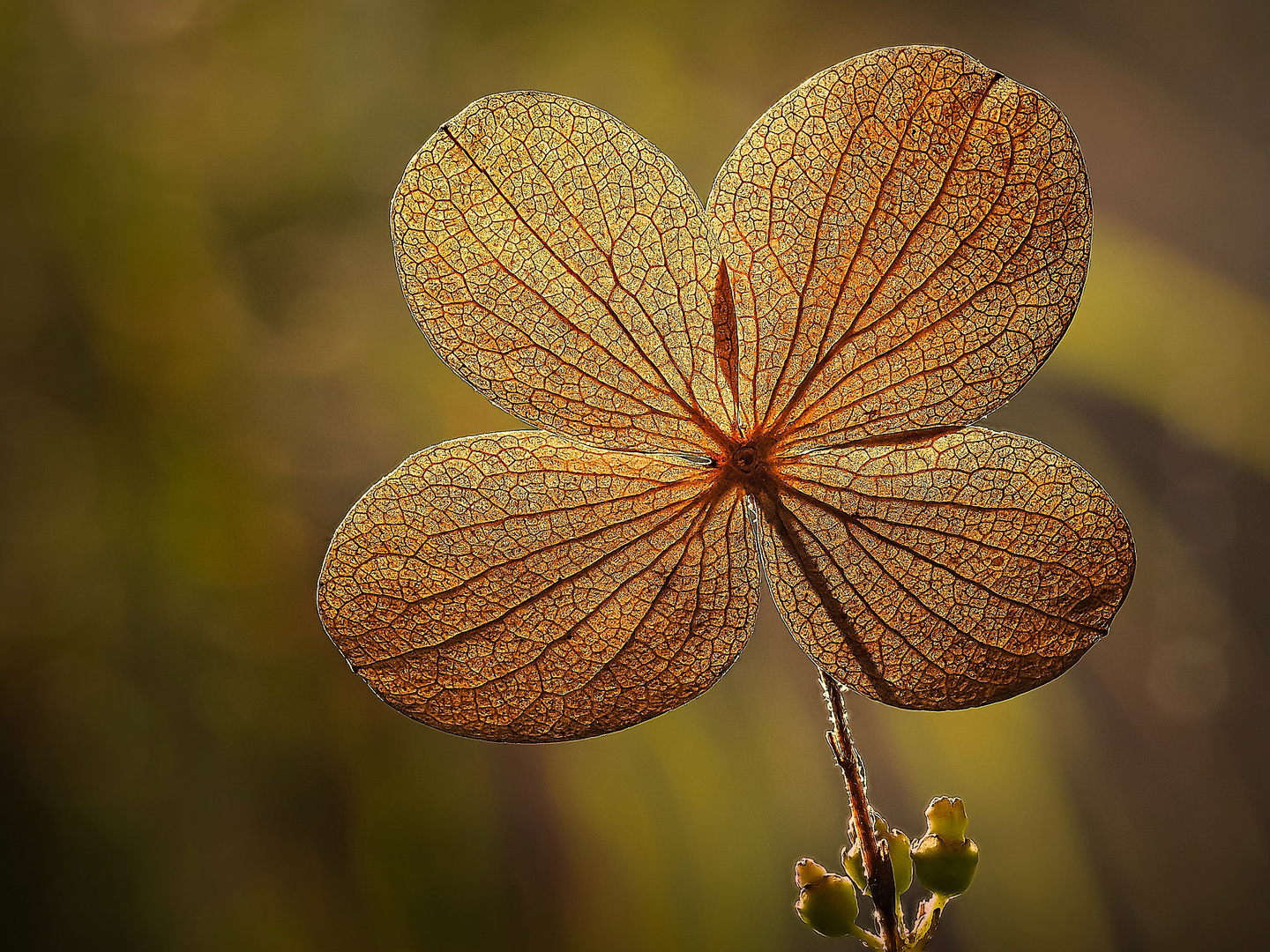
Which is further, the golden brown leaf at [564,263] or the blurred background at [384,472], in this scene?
the blurred background at [384,472]

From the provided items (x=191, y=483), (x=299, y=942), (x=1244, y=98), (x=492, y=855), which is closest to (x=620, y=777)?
(x=492, y=855)

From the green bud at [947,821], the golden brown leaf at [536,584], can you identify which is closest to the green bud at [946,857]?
the green bud at [947,821]

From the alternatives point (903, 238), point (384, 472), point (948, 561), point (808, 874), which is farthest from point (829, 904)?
point (384, 472)

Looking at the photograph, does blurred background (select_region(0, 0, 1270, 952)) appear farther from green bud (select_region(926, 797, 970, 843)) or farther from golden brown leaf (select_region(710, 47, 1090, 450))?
golden brown leaf (select_region(710, 47, 1090, 450))

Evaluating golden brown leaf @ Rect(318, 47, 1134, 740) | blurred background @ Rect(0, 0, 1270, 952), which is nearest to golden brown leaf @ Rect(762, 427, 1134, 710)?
golden brown leaf @ Rect(318, 47, 1134, 740)

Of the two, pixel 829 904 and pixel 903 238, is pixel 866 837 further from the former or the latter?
pixel 903 238

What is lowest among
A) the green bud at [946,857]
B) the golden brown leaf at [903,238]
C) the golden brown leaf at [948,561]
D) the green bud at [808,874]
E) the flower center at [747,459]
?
the green bud at [946,857]

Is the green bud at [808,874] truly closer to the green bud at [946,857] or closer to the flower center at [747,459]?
the green bud at [946,857]
